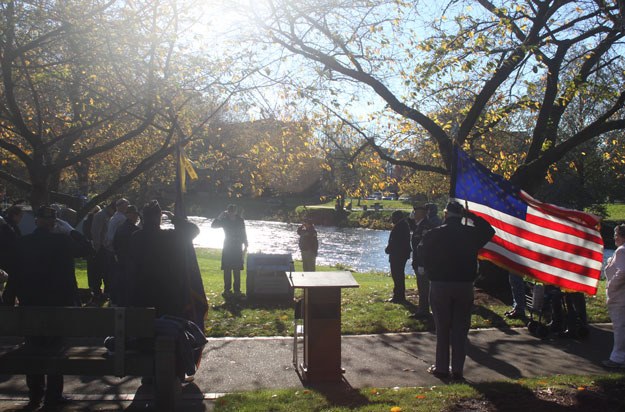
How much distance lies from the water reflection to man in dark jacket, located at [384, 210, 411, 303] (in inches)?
545

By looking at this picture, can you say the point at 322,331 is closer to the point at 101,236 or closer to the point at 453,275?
the point at 453,275

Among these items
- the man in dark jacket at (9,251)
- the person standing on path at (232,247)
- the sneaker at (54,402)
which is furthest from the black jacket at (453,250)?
the person standing on path at (232,247)

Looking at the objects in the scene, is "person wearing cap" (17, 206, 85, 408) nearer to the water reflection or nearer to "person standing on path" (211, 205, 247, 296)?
"person standing on path" (211, 205, 247, 296)

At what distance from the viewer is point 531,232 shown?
819cm

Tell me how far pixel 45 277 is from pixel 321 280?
2983mm

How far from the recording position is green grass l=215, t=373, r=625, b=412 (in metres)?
6.20

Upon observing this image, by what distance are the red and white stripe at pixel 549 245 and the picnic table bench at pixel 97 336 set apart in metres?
4.18

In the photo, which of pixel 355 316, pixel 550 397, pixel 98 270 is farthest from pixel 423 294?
pixel 98 270

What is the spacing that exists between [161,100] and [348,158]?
4219mm

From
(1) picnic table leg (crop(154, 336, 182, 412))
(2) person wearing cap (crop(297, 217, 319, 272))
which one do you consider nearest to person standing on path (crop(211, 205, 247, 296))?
(2) person wearing cap (crop(297, 217, 319, 272))

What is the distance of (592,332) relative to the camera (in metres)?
10.3

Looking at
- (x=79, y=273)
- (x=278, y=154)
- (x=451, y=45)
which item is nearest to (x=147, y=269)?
(x=451, y=45)

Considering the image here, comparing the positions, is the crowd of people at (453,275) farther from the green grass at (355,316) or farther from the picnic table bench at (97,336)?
the picnic table bench at (97,336)

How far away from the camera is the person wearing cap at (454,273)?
737cm
